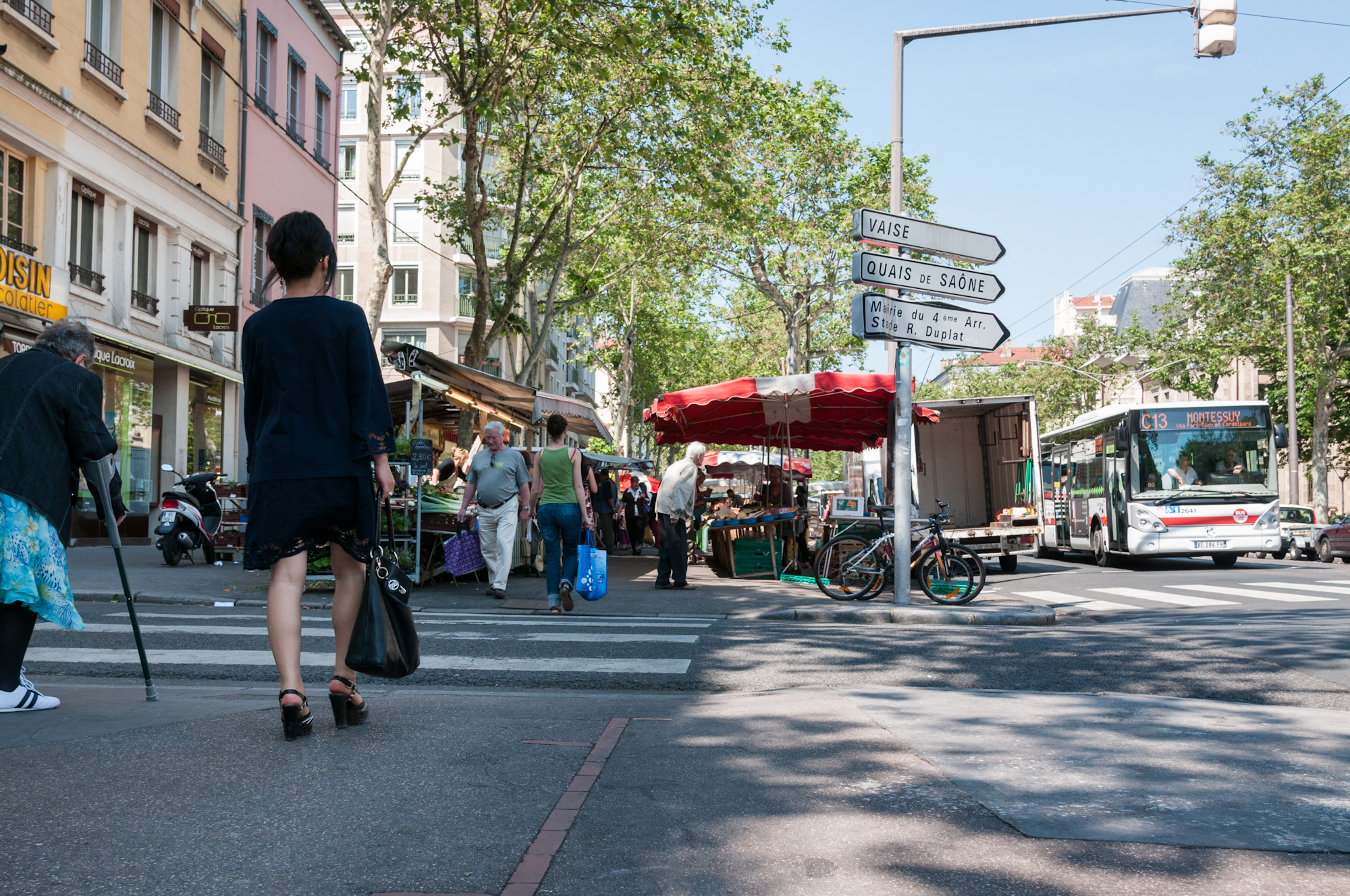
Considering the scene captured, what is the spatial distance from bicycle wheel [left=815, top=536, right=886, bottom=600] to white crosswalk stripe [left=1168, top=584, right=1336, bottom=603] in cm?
486

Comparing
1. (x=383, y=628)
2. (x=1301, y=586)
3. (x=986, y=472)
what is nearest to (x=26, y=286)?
(x=383, y=628)

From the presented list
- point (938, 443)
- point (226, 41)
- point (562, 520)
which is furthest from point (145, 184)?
point (938, 443)

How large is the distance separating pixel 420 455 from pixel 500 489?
43.4 inches

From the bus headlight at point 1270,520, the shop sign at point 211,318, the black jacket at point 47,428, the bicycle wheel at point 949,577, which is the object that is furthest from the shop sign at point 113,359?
the bus headlight at point 1270,520

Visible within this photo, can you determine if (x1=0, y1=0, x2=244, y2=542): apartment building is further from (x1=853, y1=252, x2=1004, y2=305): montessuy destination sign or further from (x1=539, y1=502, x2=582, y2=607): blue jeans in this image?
(x1=853, y1=252, x2=1004, y2=305): montessuy destination sign

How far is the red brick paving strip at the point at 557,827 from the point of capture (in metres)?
2.83

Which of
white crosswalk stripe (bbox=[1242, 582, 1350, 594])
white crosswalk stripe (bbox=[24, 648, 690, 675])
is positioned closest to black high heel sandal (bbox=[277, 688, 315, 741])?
white crosswalk stripe (bbox=[24, 648, 690, 675])

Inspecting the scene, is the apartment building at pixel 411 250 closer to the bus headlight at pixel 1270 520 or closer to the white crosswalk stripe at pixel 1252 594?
the bus headlight at pixel 1270 520

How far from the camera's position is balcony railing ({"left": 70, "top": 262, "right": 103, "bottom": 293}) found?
61.3 ft

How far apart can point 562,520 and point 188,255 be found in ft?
50.9

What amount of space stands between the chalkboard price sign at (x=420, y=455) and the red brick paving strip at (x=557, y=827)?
812 centimetres

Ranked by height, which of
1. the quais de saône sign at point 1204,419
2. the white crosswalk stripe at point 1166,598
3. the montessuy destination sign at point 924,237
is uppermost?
the montessuy destination sign at point 924,237

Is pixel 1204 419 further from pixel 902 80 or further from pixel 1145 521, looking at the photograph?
pixel 902 80

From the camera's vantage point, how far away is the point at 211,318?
2205cm
